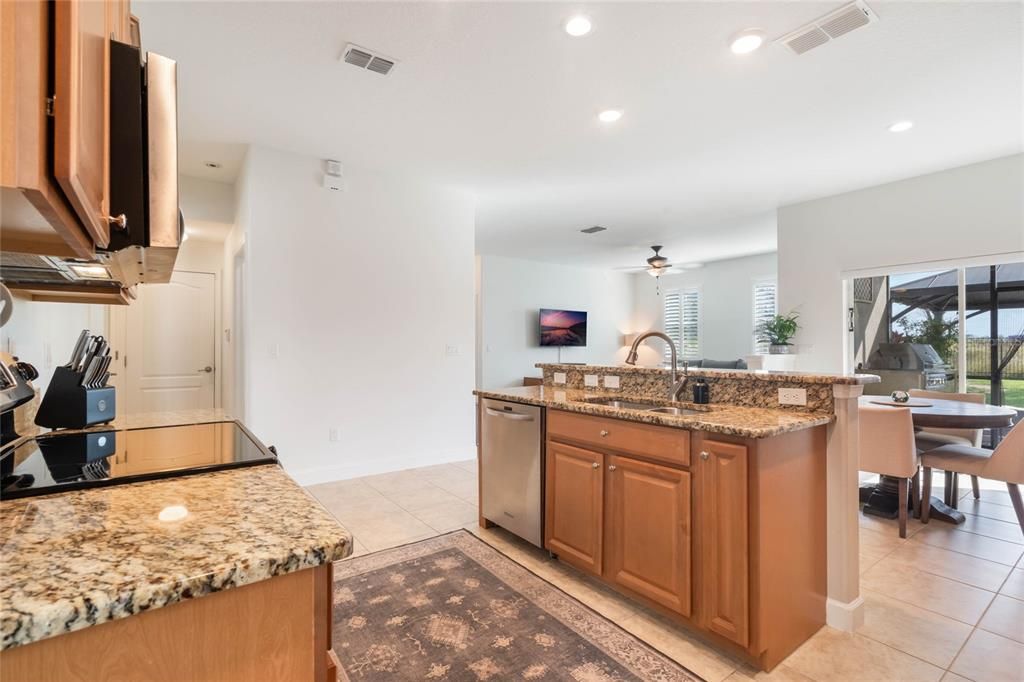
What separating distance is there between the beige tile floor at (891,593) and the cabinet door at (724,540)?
6.7 inches

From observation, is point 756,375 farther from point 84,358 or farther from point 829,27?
point 84,358

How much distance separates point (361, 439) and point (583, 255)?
5432 millimetres

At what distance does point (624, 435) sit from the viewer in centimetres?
209

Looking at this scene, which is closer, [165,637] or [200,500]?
[165,637]

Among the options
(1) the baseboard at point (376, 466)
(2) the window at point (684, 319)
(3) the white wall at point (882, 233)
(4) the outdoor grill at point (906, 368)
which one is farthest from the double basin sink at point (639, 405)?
(2) the window at point (684, 319)

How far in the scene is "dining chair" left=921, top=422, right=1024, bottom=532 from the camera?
2.69 m

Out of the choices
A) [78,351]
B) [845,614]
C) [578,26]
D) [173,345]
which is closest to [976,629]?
[845,614]

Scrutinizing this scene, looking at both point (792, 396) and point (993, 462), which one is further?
point (993, 462)

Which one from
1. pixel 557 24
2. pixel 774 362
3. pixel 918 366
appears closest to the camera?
pixel 557 24

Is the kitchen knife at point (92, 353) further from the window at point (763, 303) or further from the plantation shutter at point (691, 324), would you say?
the plantation shutter at point (691, 324)

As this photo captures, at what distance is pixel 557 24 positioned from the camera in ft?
7.48

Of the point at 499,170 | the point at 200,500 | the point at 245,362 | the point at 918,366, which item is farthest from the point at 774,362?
the point at 200,500

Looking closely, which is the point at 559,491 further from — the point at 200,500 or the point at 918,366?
the point at 918,366

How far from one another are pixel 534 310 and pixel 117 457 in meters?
7.97
